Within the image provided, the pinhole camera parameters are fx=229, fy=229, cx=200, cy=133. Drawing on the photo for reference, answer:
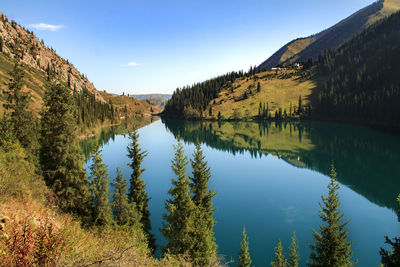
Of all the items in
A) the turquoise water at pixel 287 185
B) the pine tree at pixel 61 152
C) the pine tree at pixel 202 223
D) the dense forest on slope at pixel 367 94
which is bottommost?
the turquoise water at pixel 287 185

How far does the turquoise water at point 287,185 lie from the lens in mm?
35000

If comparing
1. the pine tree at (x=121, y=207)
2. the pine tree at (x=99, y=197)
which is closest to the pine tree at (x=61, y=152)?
the pine tree at (x=99, y=197)

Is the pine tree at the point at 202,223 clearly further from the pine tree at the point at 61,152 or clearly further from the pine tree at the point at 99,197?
the pine tree at the point at 61,152

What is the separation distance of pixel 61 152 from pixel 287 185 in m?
51.0

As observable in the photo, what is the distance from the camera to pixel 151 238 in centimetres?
3256

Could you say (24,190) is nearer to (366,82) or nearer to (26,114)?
(26,114)

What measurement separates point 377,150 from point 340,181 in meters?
40.0

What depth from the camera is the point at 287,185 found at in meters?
58.0

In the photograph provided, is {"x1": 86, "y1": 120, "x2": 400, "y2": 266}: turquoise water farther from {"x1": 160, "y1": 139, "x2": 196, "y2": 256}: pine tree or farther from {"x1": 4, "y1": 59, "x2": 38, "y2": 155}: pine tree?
{"x1": 4, "y1": 59, "x2": 38, "y2": 155}: pine tree

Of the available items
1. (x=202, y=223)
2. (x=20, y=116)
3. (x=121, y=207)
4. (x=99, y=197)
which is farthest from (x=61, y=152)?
(x=20, y=116)

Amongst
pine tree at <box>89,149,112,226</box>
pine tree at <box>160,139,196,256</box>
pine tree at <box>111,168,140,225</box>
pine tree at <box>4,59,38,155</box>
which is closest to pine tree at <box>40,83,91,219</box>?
pine tree at <box>89,149,112,226</box>

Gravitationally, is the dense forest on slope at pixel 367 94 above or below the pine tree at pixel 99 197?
above

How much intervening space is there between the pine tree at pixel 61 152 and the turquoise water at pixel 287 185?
14.6 m

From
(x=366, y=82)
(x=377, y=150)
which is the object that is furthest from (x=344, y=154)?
(x=366, y=82)
